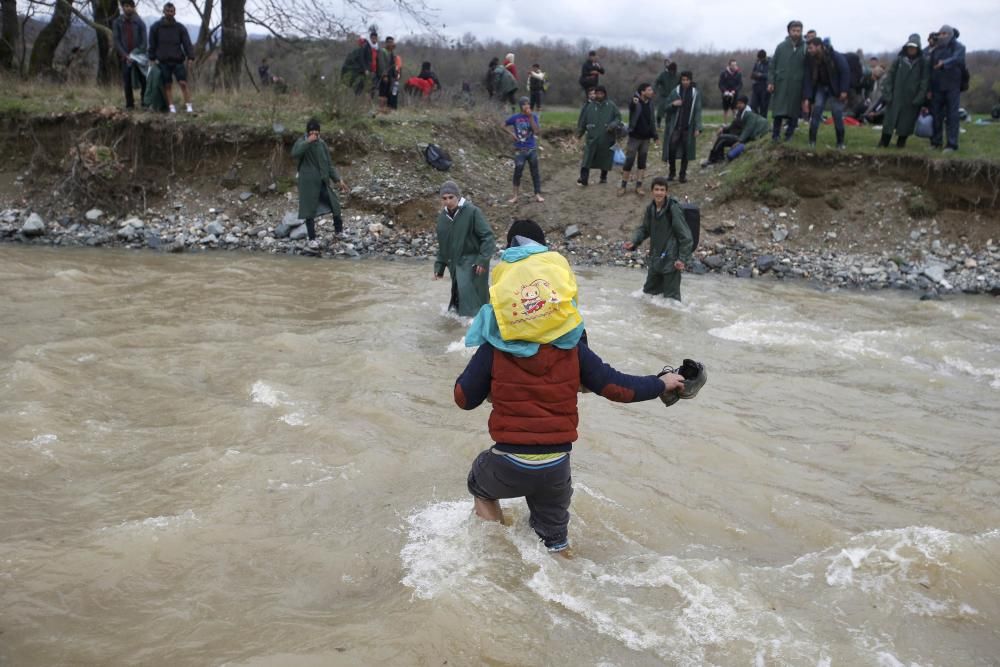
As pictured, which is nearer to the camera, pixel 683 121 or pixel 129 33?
pixel 683 121

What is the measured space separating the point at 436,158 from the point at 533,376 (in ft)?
41.5

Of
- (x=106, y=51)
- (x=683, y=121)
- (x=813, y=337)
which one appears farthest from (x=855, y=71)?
(x=106, y=51)

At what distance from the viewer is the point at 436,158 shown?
15.8m

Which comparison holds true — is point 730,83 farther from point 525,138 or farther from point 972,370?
point 972,370

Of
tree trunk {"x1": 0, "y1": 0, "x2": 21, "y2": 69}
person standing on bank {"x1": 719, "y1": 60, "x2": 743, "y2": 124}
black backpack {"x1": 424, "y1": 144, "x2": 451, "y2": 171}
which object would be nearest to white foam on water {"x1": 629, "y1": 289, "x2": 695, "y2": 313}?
black backpack {"x1": 424, "y1": 144, "x2": 451, "y2": 171}

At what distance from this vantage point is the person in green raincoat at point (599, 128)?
48.7ft

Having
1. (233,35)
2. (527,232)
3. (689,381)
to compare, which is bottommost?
(689,381)

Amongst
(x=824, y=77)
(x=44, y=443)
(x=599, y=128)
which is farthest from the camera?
(x=599, y=128)

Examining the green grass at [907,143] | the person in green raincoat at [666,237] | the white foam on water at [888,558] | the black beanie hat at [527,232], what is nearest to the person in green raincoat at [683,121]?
the green grass at [907,143]

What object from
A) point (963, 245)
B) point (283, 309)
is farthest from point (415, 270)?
point (963, 245)

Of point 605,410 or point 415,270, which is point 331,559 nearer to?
point 605,410

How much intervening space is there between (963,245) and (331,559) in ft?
39.4

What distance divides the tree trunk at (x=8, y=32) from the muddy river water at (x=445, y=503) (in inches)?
469

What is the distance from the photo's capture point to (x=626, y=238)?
13.9 m
